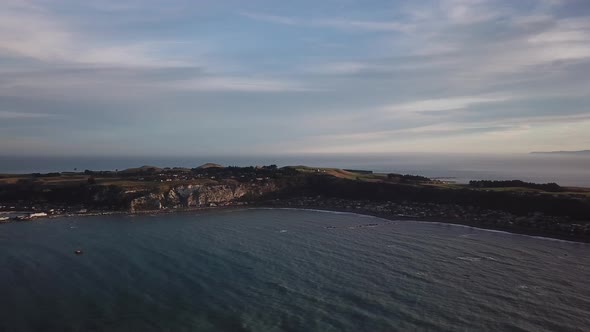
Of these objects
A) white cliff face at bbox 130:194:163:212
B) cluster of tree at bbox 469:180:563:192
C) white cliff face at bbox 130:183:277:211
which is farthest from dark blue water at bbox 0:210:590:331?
cluster of tree at bbox 469:180:563:192

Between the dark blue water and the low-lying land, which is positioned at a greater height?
the low-lying land

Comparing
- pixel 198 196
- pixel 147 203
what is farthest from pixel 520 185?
pixel 147 203

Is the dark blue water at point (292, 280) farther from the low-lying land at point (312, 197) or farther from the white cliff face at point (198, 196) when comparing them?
the white cliff face at point (198, 196)

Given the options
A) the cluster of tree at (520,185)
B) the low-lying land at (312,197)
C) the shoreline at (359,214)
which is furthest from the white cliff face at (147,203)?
the cluster of tree at (520,185)

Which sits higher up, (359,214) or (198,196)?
(198,196)

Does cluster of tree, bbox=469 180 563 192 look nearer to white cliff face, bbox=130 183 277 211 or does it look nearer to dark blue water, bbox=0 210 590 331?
dark blue water, bbox=0 210 590 331

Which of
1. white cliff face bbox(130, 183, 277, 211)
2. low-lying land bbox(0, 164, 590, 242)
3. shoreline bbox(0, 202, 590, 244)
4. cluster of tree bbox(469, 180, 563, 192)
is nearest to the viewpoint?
shoreline bbox(0, 202, 590, 244)

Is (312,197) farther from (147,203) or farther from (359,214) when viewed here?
(147,203)
